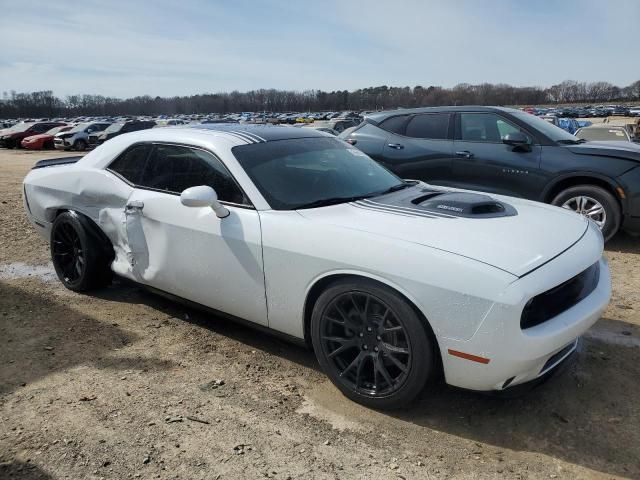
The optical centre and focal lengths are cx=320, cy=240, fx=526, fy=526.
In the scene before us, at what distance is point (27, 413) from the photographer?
2.91 metres

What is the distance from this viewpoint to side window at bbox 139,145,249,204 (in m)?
3.48

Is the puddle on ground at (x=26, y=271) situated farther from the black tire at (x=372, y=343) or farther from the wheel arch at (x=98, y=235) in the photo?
the black tire at (x=372, y=343)

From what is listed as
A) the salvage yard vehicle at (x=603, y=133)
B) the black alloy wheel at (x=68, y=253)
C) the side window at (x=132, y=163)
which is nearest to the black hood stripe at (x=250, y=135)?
the side window at (x=132, y=163)

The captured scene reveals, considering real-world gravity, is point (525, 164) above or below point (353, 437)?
above

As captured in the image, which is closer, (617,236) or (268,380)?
(268,380)

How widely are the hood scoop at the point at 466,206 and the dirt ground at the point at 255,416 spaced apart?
104cm

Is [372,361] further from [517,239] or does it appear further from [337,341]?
[517,239]

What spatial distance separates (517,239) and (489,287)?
474 millimetres

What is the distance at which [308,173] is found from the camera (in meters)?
3.61

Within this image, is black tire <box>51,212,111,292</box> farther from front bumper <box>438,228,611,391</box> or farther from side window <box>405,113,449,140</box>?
side window <box>405,113,449,140</box>

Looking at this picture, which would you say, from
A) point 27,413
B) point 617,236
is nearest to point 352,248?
point 27,413

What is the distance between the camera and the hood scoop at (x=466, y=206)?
310 cm

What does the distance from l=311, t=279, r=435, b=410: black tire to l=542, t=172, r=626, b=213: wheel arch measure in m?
4.18

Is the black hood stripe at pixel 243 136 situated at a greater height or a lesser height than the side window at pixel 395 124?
greater
